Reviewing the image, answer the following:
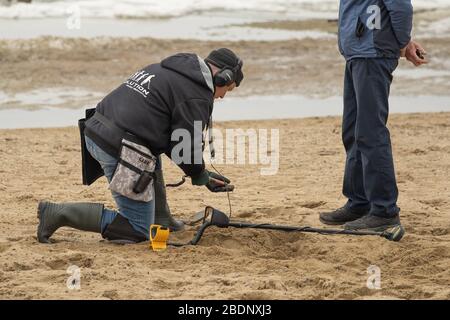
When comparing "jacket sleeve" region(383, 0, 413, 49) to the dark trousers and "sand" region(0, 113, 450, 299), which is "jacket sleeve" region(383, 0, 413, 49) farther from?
"sand" region(0, 113, 450, 299)

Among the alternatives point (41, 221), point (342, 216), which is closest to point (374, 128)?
point (342, 216)

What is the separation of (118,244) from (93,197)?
1489 mm

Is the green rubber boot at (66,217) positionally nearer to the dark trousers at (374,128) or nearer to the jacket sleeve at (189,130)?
the jacket sleeve at (189,130)

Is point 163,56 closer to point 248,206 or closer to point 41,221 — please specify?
point 248,206

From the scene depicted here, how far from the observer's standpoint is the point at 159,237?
20.6ft

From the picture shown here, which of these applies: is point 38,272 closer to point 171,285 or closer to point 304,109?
point 171,285

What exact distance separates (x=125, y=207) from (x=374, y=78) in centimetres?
176

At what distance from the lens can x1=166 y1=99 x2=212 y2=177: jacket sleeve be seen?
6086mm

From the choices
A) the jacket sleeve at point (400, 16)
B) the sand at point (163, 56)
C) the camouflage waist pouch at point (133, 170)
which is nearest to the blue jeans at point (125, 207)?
the camouflage waist pouch at point (133, 170)

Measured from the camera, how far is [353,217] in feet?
23.4

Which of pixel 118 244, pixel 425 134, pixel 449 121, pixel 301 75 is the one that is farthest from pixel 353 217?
pixel 301 75

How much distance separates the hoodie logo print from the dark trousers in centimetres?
133

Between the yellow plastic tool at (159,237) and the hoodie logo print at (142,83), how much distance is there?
81cm

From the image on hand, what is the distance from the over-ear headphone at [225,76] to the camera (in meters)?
6.21
